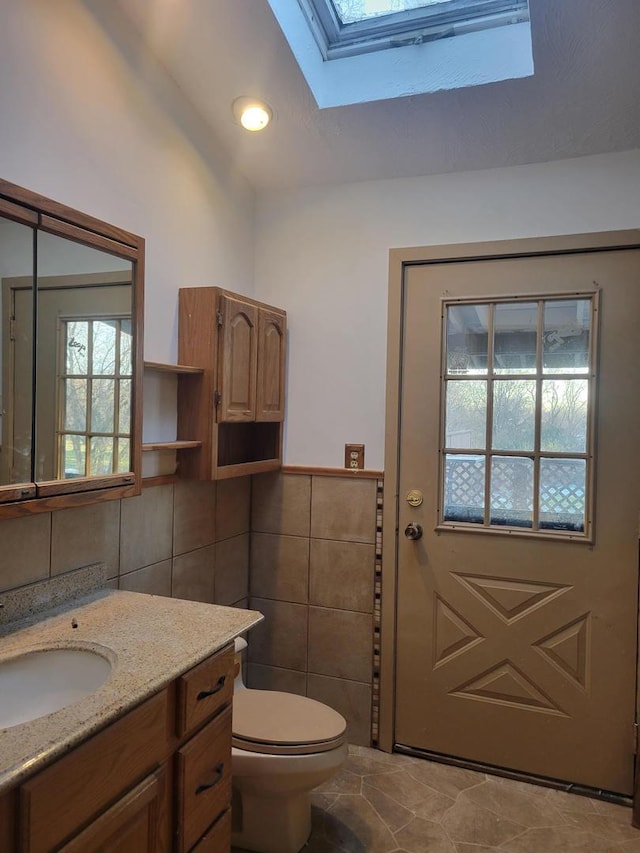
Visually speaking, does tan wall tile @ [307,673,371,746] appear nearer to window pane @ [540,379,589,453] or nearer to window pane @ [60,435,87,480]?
window pane @ [540,379,589,453]

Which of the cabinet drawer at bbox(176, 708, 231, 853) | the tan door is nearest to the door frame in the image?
the tan door

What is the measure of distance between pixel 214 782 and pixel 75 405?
102 cm

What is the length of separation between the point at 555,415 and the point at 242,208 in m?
1.56

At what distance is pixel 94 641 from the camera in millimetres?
1387

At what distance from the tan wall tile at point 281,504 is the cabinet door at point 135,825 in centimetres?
135

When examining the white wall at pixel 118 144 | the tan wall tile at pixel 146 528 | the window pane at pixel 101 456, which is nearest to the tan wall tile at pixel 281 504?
the tan wall tile at pixel 146 528

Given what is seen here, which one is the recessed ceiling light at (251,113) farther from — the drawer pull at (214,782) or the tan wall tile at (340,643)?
the drawer pull at (214,782)

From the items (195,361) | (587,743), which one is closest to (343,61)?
(195,361)

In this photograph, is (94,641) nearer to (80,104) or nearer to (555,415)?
(80,104)

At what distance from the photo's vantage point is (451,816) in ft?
→ 6.73

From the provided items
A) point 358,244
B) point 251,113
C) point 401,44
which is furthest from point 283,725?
point 401,44

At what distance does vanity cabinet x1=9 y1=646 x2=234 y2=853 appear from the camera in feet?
3.17

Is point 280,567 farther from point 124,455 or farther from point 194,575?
point 124,455

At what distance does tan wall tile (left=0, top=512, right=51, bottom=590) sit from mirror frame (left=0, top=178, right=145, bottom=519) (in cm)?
18
